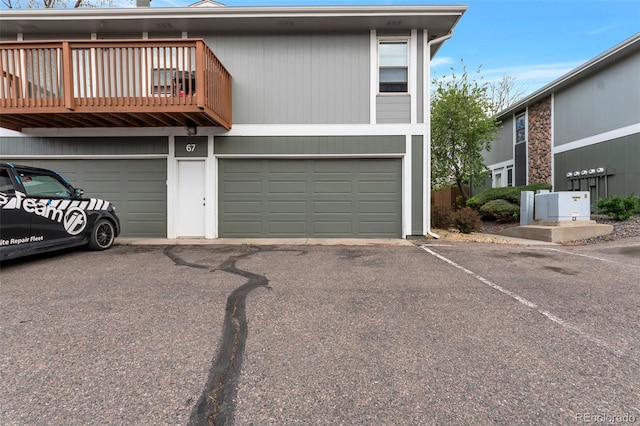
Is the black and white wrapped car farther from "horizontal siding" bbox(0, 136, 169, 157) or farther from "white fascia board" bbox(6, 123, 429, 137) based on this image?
"white fascia board" bbox(6, 123, 429, 137)

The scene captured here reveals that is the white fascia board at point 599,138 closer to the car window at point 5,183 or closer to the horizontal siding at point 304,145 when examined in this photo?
the horizontal siding at point 304,145

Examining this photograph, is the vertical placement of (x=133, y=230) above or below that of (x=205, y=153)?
below

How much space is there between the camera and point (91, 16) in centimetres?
831

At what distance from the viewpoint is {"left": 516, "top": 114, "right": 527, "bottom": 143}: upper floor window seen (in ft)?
54.0

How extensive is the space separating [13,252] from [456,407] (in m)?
6.21

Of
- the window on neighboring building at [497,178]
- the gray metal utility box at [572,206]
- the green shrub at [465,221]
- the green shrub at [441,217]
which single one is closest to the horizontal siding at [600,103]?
the gray metal utility box at [572,206]

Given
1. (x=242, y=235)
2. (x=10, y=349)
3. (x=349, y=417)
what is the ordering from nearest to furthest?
(x=349, y=417), (x=10, y=349), (x=242, y=235)

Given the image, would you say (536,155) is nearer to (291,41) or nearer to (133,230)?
(291,41)

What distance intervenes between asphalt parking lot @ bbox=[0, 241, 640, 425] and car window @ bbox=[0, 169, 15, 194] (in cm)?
120

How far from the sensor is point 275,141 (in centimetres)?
880

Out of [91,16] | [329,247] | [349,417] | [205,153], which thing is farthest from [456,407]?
[91,16]

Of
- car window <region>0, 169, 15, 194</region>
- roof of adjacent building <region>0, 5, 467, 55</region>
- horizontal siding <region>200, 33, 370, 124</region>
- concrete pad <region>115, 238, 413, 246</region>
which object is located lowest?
concrete pad <region>115, 238, 413, 246</region>

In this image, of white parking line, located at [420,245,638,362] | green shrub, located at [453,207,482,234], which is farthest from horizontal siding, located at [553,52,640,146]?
white parking line, located at [420,245,638,362]

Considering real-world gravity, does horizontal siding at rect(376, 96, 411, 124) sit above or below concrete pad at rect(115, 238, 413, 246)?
above
